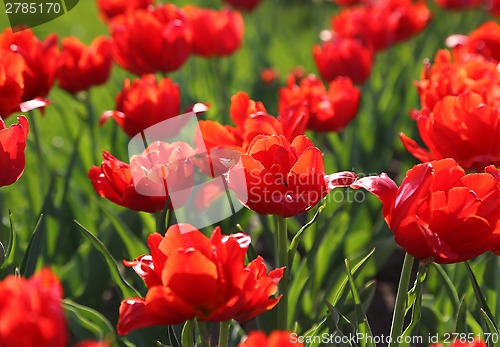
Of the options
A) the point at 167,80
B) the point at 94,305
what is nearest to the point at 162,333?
the point at 94,305

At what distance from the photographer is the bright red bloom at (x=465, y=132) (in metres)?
1.26

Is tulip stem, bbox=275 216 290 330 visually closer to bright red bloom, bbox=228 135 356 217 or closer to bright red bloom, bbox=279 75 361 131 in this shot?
bright red bloom, bbox=228 135 356 217

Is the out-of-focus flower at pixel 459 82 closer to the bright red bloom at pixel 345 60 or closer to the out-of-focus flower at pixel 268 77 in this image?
the bright red bloom at pixel 345 60

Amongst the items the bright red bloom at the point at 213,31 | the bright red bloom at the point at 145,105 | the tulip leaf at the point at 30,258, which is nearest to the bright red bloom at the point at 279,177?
the tulip leaf at the point at 30,258

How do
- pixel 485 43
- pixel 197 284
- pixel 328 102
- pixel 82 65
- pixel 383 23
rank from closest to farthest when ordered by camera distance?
pixel 197 284, pixel 328 102, pixel 82 65, pixel 485 43, pixel 383 23

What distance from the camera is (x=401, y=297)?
106cm

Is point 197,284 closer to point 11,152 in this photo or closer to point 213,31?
point 11,152

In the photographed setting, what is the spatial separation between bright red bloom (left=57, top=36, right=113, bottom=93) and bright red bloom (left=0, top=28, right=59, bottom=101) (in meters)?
0.20

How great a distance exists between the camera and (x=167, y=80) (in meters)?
1.58

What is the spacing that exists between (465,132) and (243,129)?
364 millimetres

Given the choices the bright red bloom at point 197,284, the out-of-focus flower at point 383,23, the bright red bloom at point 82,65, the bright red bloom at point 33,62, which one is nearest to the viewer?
the bright red bloom at point 197,284

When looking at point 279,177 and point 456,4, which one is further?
point 456,4

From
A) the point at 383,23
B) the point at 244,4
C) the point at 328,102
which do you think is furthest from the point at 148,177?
the point at 244,4

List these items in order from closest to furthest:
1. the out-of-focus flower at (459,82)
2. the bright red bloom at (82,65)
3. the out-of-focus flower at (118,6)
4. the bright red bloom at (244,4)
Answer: the out-of-focus flower at (459,82), the bright red bloom at (82,65), the out-of-focus flower at (118,6), the bright red bloom at (244,4)
